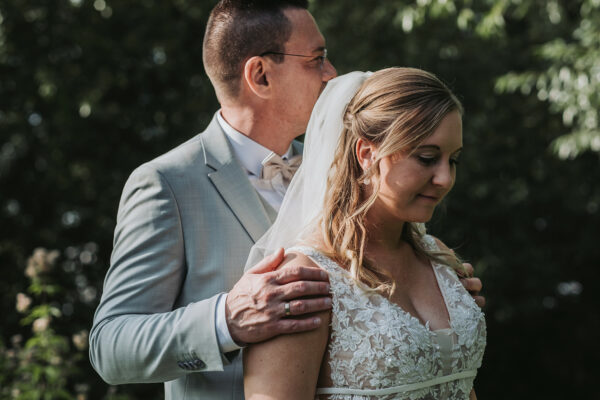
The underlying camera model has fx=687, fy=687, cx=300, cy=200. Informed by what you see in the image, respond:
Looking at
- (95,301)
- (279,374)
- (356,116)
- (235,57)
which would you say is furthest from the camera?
(95,301)

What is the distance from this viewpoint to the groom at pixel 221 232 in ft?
6.93

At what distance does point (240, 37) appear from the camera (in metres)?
2.92

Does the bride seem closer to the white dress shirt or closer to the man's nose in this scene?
the white dress shirt

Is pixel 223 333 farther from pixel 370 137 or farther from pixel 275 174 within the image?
pixel 275 174

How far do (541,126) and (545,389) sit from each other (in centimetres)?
342

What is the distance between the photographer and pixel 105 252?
7.82 meters

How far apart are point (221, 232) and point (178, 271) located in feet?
0.71

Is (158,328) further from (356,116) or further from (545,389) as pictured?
(545,389)

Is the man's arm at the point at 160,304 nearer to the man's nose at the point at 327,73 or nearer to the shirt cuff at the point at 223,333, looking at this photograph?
the shirt cuff at the point at 223,333

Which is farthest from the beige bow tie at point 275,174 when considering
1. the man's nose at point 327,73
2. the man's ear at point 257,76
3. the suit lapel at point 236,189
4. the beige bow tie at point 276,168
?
the man's nose at point 327,73

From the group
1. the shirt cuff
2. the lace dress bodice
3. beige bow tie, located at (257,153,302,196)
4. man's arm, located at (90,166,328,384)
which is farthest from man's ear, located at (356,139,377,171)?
the shirt cuff

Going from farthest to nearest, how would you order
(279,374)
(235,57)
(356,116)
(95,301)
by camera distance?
(95,301) → (235,57) → (356,116) → (279,374)

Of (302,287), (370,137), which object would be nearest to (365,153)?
(370,137)

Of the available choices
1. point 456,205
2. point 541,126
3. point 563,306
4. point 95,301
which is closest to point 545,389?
point 563,306
